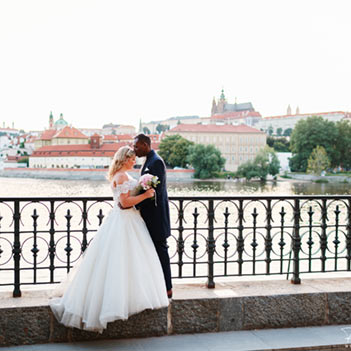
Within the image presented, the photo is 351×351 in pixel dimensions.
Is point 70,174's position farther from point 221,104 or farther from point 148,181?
point 148,181

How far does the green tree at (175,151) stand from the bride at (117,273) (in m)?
68.8

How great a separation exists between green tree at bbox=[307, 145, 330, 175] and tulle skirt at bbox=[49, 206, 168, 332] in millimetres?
58890

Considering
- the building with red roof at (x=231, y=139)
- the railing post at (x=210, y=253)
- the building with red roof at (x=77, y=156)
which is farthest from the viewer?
the building with red roof at (x=231, y=139)

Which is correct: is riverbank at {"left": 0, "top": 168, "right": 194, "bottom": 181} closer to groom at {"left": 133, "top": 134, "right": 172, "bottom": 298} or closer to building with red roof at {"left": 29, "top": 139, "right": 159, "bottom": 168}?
building with red roof at {"left": 29, "top": 139, "right": 159, "bottom": 168}

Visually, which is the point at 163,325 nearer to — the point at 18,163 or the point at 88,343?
the point at 88,343

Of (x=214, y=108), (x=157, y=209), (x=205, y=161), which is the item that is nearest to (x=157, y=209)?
(x=157, y=209)

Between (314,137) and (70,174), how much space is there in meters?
38.8

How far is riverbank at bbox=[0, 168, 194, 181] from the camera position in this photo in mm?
66500

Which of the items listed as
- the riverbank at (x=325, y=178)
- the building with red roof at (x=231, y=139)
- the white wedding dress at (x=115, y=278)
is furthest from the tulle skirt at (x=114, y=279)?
the building with red roof at (x=231, y=139)

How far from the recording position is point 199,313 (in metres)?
3.37

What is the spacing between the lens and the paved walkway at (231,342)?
10.00ft

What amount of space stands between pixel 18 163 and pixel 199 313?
98587 millimetres

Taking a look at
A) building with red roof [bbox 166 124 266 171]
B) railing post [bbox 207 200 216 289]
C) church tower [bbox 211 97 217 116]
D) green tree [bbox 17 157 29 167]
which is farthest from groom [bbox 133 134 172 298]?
church tower [bbox 211 97 217 116]

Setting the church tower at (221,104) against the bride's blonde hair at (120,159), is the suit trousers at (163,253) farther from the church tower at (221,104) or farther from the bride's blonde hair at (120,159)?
the church tower at (221,104)
